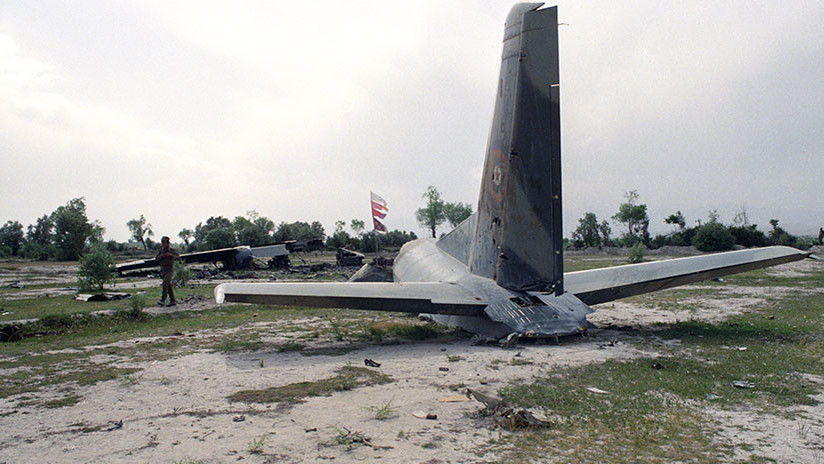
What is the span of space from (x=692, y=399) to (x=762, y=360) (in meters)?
2.49

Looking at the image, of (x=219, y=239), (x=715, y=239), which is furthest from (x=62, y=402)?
(x=715, y=239)

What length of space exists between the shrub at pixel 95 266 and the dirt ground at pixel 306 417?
12250 millimetres

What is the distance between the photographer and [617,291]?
9961mm

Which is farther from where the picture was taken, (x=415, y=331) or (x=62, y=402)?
(x=415, y=331)

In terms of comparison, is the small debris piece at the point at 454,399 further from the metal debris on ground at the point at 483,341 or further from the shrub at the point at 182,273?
the shrub at the point at 182,273

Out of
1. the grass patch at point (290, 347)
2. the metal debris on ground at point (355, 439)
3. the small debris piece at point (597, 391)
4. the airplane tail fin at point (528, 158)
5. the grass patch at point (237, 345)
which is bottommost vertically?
the grass patch at point (290, 347)

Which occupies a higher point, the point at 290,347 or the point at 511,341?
the point at 511,341

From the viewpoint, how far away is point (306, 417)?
4.71 m

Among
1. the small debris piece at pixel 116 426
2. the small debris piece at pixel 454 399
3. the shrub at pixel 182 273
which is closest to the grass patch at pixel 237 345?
the small debris piece at pixel 116 426

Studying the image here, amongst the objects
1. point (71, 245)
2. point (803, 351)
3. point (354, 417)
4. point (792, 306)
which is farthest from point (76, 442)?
point (71, 245)

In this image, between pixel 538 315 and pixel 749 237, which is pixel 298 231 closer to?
pixel 749 237

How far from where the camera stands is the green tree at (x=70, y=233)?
61344 millimetres

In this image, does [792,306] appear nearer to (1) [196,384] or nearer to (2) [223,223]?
(1) [196,384]

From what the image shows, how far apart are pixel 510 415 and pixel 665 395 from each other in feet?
6.49
